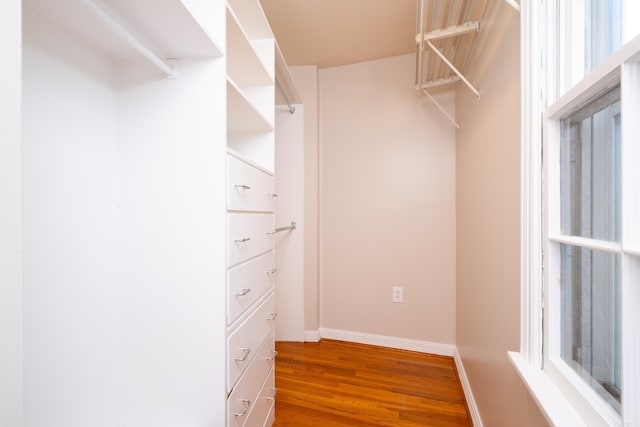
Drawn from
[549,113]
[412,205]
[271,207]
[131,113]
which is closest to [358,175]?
[412,205]

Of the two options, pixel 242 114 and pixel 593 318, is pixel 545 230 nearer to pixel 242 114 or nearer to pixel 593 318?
pixel 593 318

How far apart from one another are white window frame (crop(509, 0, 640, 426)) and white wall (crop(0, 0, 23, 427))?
989mm

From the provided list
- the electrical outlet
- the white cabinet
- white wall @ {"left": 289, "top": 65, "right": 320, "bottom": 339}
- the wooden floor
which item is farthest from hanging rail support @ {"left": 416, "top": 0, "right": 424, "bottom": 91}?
the wooden floor

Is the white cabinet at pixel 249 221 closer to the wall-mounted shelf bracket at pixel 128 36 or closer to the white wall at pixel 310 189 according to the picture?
the wall-mounted shelf bracket at pixel 128 36

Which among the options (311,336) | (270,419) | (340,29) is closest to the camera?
(270,419)

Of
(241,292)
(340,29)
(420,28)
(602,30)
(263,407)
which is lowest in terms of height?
(263,407)

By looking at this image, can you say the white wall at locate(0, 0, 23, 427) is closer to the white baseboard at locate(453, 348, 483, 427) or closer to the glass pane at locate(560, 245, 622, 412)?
the glass pane at locate(560, 245, 622, 412)

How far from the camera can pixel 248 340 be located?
1.05 meters

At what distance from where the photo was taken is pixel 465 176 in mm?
1729

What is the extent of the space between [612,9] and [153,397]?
1689mm

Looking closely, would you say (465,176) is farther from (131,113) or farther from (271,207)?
(131,113)

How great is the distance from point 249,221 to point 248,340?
0.49 meters

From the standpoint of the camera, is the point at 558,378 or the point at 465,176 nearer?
the point at 558,378

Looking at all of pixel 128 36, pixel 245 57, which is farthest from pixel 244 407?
pixel 245 57
